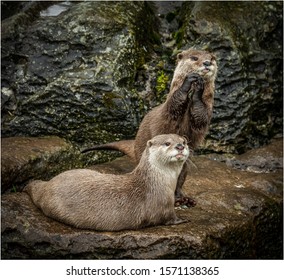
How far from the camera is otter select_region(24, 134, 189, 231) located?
14.8 feet

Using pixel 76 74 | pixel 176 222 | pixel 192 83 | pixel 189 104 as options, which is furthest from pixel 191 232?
pixel 76 74

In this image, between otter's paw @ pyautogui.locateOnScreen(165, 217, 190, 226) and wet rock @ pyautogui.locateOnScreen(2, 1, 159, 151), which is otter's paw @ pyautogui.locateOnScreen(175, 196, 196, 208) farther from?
wet rock @ pyautogui.locateOnScreen(2, 1, 159, 151)

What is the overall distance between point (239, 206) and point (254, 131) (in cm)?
177

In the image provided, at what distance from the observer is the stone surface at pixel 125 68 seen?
628cm

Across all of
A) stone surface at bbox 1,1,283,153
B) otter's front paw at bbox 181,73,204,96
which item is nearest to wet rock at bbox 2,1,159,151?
stone surface at bbox 1,1,283,153

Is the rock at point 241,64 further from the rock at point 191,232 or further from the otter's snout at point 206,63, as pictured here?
the otter's snout at point 206,63

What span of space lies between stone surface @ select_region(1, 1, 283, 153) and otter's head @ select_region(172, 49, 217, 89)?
1399 mm

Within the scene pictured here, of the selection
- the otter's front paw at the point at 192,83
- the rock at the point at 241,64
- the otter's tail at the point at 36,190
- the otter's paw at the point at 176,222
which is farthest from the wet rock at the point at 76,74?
the otter's paw at the point at 176,222

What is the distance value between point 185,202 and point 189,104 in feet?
2.58

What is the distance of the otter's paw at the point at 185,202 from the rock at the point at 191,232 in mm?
57

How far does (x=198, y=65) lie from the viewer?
4.92 m

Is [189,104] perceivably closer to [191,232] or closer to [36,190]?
[191,232]
